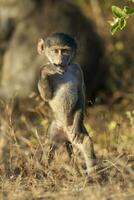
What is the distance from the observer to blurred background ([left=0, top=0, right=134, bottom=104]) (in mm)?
11844

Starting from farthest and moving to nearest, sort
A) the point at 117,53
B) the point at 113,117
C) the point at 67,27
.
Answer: the point at 117,53 → the point at 67,27 → the point at 113,117

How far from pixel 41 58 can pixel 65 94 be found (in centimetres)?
551

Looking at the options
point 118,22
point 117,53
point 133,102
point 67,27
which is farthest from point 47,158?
point 117,53

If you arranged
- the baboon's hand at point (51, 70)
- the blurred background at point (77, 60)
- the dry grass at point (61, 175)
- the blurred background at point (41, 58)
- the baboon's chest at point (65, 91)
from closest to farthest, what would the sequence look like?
the dry grass at point (61, 175) < the baboon's hand at point (51, 70) < the baboon's chest at point (65, 91) < the blurred background at point (77, 60) < the blurred background at point (41, 58)

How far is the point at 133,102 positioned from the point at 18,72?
5.64 ft

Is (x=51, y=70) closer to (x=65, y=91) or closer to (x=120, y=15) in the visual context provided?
(x=65, y=91)

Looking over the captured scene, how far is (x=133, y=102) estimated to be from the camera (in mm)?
11250

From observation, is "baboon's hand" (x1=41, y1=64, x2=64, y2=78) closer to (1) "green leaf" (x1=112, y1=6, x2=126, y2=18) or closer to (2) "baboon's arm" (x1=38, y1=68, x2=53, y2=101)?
(2) "baboon's arm" (x1=38, y1=68, x2=53, y2=101)

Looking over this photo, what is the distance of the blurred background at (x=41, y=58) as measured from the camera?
38.9ft

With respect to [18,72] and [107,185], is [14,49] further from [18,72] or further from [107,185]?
[107,185]

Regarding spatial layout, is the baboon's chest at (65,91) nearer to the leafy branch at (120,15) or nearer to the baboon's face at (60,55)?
the baboon's face at (60,55)

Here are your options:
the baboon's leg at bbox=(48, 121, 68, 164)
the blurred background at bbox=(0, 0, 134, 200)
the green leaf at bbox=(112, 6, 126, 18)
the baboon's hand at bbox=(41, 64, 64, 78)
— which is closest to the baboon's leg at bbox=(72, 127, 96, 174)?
the baboon's leg at bbox=(48, 121, 68, 164)

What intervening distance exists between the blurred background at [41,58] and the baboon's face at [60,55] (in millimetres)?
5282

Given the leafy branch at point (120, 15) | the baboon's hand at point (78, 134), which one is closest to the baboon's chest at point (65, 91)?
the baboon's hand at point (78, 134)
